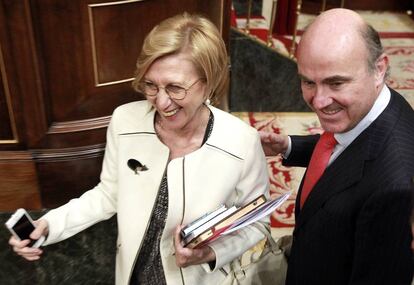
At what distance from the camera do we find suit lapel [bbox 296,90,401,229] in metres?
1.32

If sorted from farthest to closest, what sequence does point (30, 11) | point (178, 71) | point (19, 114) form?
point (19, 114), point (30, 11), point (178, 71)

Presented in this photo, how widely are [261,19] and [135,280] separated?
3.55 metres

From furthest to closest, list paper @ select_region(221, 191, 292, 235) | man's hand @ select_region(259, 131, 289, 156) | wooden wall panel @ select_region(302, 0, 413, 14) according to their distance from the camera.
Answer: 1. wooden wall panel @ select_region(302, 0, 413, 14)
2. man's hand @ select_region(259, 131, 289, 156)
3. paper @ select_region(221, 191, 292, 235)

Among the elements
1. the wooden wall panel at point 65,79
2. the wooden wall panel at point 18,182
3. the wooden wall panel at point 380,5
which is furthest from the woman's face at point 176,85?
the wooden wall panel at point 380,5

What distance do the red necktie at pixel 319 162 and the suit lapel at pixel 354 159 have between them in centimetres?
7

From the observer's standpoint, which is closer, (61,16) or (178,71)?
(178,71)

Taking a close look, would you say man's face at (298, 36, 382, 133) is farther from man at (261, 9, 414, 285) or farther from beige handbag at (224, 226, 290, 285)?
beige handbag at (224, 226, 290, 285)

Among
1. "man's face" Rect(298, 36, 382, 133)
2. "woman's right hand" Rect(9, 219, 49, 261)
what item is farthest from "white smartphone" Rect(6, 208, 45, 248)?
"man's face" Rect(298, 36, 382, 133)

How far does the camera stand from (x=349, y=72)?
127cm

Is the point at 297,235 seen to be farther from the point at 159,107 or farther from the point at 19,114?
the point at 19,114

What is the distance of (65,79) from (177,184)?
3.90ft

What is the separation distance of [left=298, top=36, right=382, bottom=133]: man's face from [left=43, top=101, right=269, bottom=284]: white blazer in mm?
372

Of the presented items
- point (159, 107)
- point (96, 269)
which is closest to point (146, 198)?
point (159, 107)

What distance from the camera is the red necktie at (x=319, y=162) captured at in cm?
152
